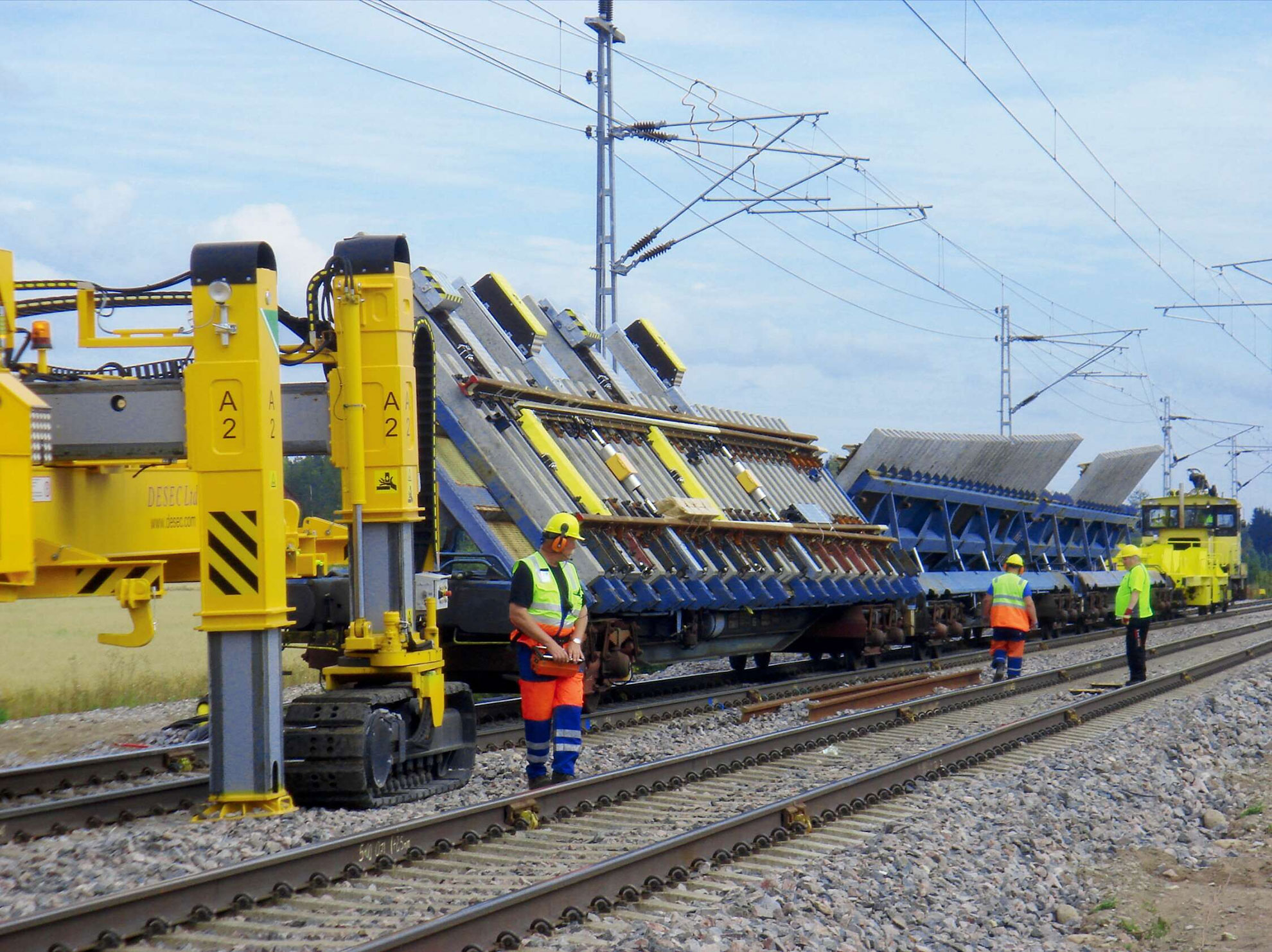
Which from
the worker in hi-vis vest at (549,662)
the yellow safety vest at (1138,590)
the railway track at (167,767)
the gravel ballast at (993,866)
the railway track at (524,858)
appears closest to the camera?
the railway track at (524,858)

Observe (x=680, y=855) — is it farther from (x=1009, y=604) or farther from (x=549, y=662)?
(x=1009, y=604)

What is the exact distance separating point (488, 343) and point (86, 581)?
6137 mm

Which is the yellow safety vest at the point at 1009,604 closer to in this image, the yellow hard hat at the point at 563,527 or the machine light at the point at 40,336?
the yellow hard hat at the point at 563,527

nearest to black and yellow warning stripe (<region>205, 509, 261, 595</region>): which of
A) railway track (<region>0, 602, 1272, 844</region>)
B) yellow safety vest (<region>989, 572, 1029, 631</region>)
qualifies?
railway track (<region>0, 602, 1272, 844</region>)

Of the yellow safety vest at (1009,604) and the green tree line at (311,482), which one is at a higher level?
the green tree line at (311,482)

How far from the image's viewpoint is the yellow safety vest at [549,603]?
28.4 ft

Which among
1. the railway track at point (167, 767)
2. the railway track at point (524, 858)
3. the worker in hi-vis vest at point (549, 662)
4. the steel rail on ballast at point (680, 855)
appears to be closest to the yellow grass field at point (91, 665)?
the railway track at point (167, 767)

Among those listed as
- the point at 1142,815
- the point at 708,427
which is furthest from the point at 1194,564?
the point at 1142,815

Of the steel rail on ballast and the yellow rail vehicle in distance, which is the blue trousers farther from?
the yellow rail vehicle in distance

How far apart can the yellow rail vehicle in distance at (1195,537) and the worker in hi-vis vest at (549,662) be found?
29006 millimetres

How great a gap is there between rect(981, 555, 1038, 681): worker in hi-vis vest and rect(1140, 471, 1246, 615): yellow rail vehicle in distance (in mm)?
19172

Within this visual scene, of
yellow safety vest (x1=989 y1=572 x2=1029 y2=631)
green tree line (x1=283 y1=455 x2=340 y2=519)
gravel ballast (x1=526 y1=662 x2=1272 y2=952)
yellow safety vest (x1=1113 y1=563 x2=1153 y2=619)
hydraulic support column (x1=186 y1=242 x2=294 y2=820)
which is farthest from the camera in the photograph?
green tree line (x1=283 y1=455 x2=340 y2=519)

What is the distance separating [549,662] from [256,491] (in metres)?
2.19

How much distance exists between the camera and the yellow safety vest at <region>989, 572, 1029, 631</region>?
54.9ft
